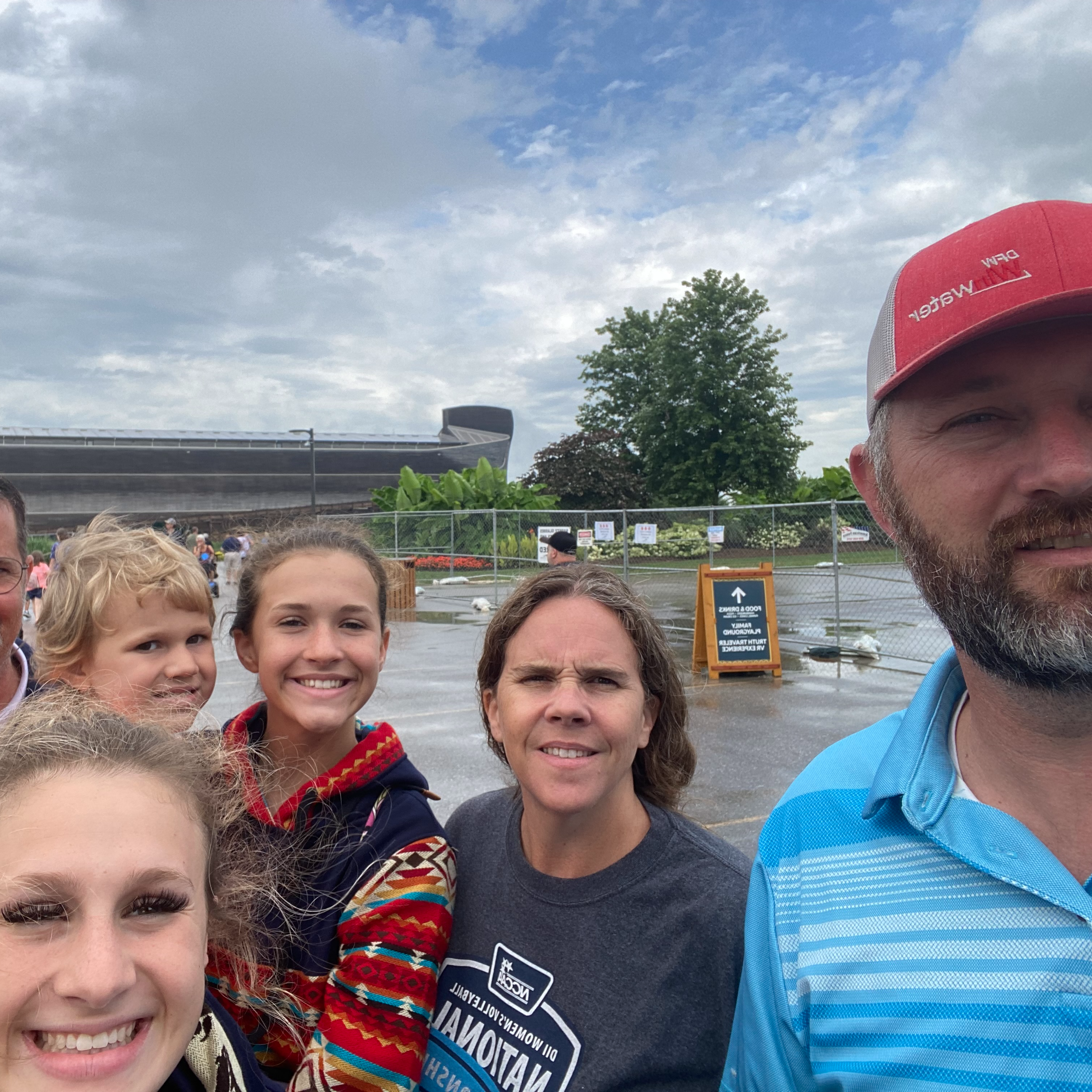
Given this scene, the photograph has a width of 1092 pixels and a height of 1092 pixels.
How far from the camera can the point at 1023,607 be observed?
3.93 ft

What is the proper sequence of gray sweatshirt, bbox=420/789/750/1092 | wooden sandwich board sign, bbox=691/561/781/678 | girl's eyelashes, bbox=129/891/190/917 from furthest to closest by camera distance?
wooden sandwich board sign, bbox=691/561/781/678 → gray sweatshirt, bbox=420/789/750/1092 → girl's eyelashes, bbox=129/891/190/917

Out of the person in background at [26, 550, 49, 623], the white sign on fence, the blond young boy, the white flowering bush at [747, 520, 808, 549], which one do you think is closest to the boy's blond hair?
the blond young boy

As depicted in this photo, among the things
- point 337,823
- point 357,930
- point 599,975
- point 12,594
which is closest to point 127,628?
point 12,594

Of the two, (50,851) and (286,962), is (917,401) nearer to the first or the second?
(50,851)

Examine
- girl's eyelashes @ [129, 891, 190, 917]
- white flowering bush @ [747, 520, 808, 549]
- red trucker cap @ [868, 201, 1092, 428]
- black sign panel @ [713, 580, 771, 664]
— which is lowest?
black sign panel @ [713, 580, 771, 664]

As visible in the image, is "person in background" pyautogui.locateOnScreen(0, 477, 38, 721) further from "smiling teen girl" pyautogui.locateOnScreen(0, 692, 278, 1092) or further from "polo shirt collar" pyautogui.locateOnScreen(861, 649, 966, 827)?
"polo shirt collar" pyautogui.locateOnScreen(861, 649, 966, 827)

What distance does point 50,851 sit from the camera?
46.0 inches

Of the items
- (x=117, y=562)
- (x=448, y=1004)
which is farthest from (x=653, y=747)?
(x=117, y=562)

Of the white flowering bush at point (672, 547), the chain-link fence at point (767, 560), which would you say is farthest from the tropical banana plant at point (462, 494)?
the white flowering bush at point (672, 547)

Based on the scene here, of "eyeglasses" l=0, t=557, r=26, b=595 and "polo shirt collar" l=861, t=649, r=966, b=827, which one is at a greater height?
"eyeglasses" l=0, t=557, r=26, b=595

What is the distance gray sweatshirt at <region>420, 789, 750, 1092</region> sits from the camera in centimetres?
156

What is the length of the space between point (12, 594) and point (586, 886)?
6.26 ft

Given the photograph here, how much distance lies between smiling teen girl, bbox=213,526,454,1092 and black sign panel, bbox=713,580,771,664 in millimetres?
8624

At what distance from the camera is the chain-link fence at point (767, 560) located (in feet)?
42.5
